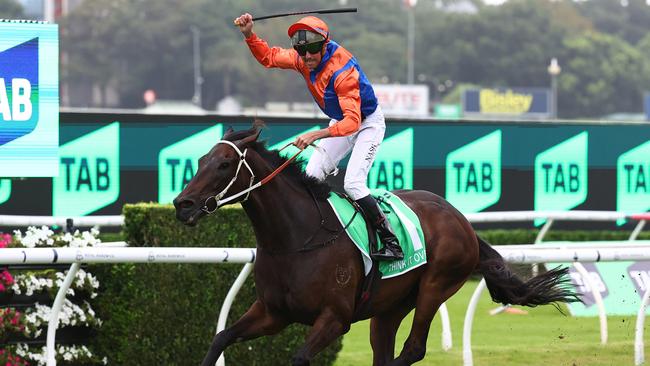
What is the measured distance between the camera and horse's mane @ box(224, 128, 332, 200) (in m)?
5.32

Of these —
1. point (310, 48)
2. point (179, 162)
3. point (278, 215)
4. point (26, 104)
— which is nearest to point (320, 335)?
point (278, 215)

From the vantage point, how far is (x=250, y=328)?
5234 millimetres

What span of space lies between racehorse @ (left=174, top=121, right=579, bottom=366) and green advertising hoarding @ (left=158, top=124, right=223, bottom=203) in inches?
194

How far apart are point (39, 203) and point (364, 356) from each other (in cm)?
374

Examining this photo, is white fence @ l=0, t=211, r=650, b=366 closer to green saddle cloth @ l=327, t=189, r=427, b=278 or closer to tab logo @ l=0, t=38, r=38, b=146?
green saddle cloth @ l=327, t=189, r=427, b=278

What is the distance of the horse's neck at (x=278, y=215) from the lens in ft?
17.4

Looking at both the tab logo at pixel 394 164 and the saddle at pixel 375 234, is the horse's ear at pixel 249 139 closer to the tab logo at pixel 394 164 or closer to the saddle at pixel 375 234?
the saddle at pixel 375 234

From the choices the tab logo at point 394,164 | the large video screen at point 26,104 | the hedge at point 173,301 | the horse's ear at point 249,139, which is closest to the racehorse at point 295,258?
the horse's ear at point 249,139

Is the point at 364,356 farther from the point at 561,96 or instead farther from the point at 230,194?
the point at 561,96

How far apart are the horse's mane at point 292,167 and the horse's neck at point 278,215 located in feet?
0.18

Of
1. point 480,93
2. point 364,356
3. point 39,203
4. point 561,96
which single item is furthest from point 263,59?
point 561,96

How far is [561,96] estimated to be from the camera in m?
74.3

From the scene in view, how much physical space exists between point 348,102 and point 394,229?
0.67 metres

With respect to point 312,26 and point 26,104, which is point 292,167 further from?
point 26,104
